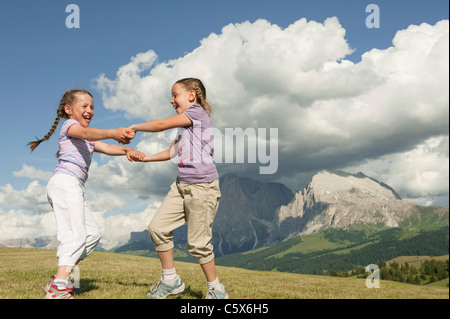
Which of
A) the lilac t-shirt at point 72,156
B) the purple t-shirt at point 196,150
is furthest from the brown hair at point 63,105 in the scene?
the purple t-shirt at point 196,150

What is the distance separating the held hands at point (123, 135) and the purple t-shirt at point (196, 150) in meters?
1.00

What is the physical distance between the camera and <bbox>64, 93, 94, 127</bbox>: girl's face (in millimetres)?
8242

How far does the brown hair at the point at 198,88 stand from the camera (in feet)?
26.2

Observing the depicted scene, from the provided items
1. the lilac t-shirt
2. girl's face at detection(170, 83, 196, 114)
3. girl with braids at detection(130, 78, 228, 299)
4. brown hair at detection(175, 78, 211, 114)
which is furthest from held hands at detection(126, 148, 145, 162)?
brown hair at detection(175, 78, 211, 114)

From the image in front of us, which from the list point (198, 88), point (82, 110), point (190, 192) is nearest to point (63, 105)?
point (82, 110)

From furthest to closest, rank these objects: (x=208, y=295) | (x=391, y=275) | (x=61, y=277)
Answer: (x=391, y=275) < (x=208, y=295) < (x=61, y=277)

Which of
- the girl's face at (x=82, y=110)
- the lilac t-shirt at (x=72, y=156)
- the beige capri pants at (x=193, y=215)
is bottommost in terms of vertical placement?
the beige capri pants at (x=193, y=215)

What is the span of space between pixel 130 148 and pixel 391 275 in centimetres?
21159

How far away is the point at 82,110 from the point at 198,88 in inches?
106

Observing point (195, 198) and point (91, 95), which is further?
point (91, 95)

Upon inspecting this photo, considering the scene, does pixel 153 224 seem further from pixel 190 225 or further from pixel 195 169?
pixel 195 169

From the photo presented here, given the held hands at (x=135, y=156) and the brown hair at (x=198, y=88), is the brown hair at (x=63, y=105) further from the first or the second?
the brown hair at (x=198, y=88)
